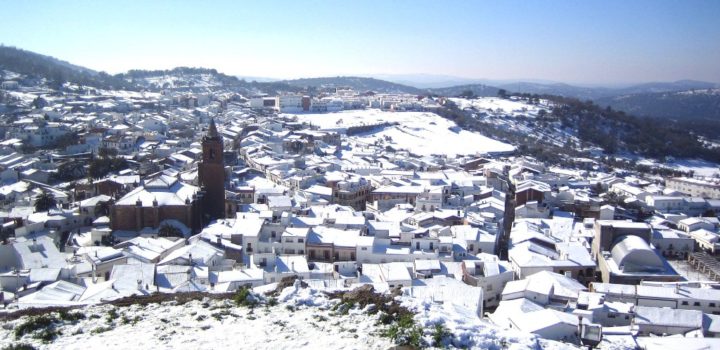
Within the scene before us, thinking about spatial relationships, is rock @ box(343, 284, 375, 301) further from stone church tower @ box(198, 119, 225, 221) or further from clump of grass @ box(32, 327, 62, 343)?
stone church tower @ box(198, 119, 225, 221)

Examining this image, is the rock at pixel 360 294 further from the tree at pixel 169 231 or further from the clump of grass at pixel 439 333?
the tree at pixel 169 231

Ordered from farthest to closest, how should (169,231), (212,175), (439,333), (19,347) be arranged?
(212,175), (169,231), (439,333), (19,347)

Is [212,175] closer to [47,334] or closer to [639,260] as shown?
[47,334]

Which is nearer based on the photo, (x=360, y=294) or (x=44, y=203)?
(x=360, y=294)

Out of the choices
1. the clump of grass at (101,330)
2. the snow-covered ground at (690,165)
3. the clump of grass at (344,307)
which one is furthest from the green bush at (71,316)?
the snow-covered ground at (690,165)

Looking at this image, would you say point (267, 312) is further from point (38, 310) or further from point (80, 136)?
point (80, 136)

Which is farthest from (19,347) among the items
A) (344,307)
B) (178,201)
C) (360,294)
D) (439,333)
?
(178,201)

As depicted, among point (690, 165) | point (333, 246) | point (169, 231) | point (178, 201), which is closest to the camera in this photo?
point (333, 246)
